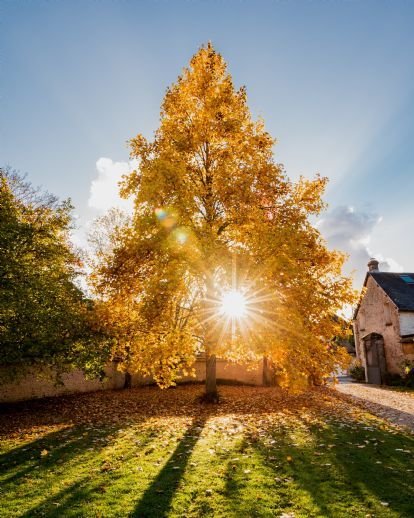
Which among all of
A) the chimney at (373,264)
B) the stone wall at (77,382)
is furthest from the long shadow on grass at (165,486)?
the chimney at (373,264)

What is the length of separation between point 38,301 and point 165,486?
26.7 ft

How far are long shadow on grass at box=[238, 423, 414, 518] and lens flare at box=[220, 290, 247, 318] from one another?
12.3 feet

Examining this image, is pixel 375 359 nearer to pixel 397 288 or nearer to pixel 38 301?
pixel 397 288

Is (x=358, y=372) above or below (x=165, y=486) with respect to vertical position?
above

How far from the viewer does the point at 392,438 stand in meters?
8.96

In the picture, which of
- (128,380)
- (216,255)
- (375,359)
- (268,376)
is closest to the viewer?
(216,255)

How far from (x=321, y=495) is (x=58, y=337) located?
9.45 meters

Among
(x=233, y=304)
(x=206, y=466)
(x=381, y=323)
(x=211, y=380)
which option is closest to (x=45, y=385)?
(x=211, y=380)

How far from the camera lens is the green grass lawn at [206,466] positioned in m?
5.10

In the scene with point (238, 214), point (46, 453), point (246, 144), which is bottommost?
point (46, 453)

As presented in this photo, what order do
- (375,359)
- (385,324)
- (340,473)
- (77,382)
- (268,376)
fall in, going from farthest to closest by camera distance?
(375,359), (385,324), (268,376), (77,382), (340,473)

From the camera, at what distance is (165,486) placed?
5.74 m

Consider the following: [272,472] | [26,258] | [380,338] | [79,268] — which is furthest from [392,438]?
[380,338]

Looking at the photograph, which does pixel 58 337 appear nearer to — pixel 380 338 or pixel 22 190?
pixel 22 190
